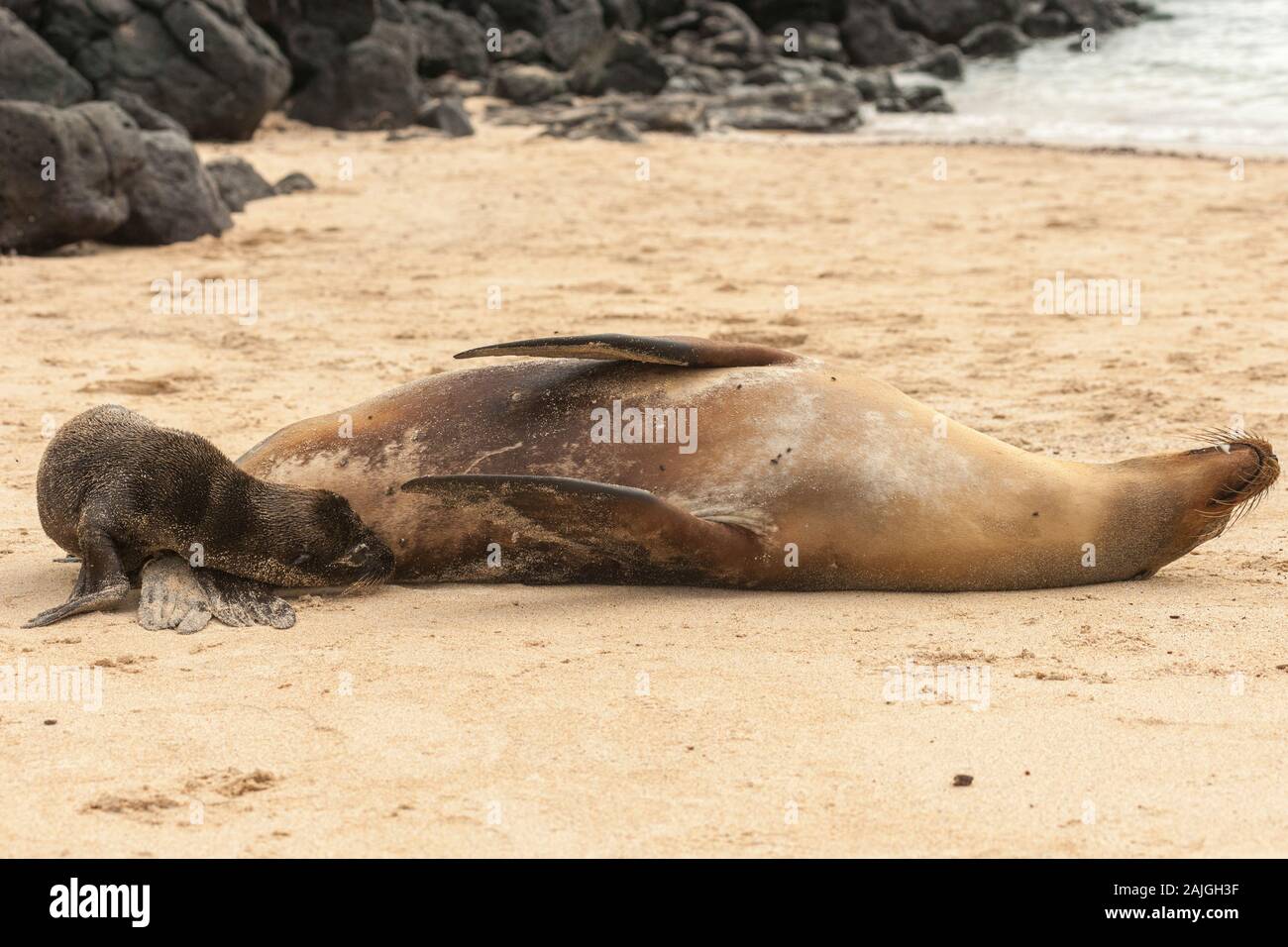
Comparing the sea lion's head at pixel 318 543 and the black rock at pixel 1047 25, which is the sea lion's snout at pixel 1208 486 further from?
the black rock at pixel 1047 25

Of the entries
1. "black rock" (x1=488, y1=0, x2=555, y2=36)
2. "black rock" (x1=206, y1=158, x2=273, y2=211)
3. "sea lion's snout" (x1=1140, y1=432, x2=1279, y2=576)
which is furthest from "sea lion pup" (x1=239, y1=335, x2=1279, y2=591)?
"black rock" (x1=488, y1=0, x2=555, y2=36)

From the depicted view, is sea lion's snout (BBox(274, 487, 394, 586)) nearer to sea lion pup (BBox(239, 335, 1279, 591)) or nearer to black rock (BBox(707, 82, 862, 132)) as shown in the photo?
sea lion pup (BBox(239, 335, 1279, 591))

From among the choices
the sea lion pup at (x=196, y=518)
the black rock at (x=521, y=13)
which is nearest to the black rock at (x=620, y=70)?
the black rock at (x=521, y=13)

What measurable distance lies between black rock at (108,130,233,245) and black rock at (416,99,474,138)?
6987 millimetres

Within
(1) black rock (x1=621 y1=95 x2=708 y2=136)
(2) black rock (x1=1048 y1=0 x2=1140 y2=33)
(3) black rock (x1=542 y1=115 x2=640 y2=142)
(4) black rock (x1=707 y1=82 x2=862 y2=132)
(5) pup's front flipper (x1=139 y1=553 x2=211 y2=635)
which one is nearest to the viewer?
(5) pup's front flipper (x1=139 y1=553 x2=211 y2=635)

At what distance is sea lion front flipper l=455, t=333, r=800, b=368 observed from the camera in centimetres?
410

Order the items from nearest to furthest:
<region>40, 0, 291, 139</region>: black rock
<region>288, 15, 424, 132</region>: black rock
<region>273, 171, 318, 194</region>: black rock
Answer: <region>273, 171, 318, 194</region>: black rock, <region>40, 0, 291, 139</region>: black rock, <region>288, 15, 424, 132</region>: black rock

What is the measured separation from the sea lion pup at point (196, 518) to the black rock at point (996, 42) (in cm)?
2903

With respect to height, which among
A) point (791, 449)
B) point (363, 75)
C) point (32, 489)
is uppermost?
point (363, 75)
